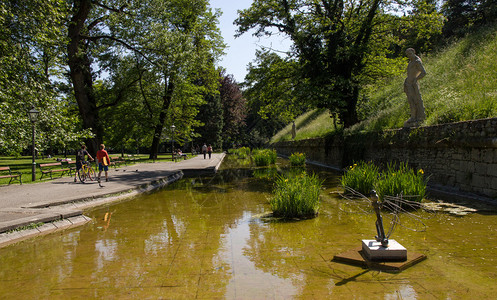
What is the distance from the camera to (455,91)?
13.2m

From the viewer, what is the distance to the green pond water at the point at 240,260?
11.2ft

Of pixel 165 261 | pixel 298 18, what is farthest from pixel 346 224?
pixel 298 18

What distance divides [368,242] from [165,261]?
8.82 feet

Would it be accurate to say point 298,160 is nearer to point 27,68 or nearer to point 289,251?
point 27,68

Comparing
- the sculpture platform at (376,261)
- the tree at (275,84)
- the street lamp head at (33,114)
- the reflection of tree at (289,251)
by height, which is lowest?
the reflection of tree at (289,251)

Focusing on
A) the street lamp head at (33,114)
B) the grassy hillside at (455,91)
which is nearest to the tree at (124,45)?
the street lamp head at (33,114)

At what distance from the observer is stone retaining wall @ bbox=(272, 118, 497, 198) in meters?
8.45

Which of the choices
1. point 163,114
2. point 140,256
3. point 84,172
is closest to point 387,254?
point 140,256

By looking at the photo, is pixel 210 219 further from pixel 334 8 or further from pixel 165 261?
pixel 334 8

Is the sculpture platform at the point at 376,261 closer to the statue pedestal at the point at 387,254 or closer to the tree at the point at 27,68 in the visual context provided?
the statue pedestal at the point at 387,254

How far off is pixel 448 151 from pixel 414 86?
278 centimetres

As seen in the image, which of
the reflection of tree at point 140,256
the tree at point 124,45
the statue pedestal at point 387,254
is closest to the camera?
the reflection of tree at point 140,256

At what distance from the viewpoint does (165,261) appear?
4410 millimetres

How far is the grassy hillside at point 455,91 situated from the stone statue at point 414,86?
1.30 feet
